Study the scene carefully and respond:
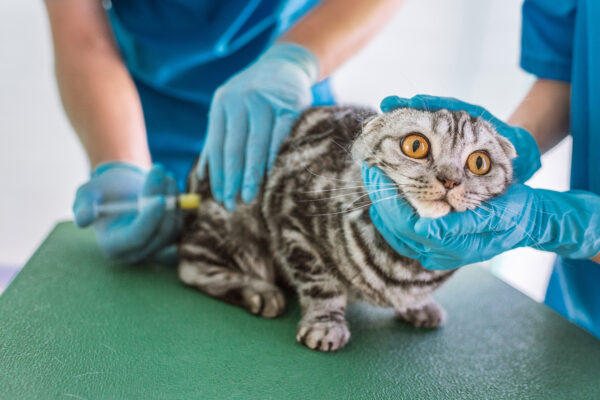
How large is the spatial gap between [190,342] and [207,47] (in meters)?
1.01

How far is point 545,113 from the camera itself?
47.9 inches

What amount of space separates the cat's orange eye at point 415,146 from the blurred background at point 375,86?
82 mm

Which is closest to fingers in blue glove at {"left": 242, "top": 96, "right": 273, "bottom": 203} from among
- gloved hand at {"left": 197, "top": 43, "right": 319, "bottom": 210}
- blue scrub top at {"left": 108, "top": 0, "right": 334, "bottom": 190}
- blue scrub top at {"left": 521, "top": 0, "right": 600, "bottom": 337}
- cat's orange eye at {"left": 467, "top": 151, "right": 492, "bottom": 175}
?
gloved hand at {"left": 197, "top": 43, "right": 319, "bottom": 210}

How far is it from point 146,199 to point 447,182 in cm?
94

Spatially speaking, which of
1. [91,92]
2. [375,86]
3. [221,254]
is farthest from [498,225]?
[91,92]

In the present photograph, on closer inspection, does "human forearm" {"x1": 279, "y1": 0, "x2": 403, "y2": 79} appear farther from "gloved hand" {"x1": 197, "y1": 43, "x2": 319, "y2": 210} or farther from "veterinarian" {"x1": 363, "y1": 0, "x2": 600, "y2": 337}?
→ "veterinarian" {"x1": 363, "y1": 0, "x2": 600, "y2": 337}

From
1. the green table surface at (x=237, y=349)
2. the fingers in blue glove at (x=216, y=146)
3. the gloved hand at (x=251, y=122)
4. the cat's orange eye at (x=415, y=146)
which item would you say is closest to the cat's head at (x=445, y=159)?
the cat's orange eye at (x=415, y=146)

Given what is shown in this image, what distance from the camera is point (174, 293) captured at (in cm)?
125

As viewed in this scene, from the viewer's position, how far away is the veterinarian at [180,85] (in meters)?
1.31

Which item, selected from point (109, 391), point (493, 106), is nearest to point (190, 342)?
point (109, 391)

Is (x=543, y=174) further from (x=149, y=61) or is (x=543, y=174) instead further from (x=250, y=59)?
(x=149, y=61)

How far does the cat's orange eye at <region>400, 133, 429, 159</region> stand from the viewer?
2.67 ft

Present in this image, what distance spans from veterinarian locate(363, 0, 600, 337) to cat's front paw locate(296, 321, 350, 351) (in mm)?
250

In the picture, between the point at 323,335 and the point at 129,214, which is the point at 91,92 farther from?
the point at 323,335
